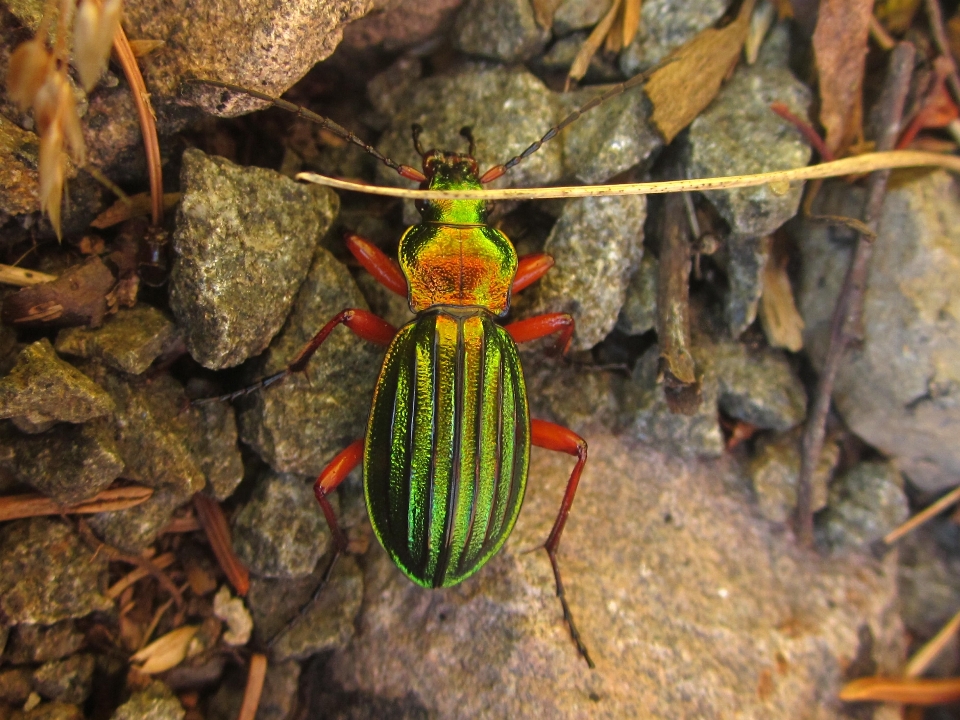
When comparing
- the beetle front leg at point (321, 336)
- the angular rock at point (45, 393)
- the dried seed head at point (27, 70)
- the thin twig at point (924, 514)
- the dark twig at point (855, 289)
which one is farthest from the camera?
the thin twig at point (924, 514)

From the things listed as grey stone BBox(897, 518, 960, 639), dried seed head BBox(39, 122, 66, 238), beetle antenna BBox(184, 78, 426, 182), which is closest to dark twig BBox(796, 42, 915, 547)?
grey stone BBox(897, 518, 960, 639)

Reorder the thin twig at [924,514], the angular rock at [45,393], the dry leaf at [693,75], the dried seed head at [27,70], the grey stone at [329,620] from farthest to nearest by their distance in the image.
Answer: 1. the thin twig at [924,514]
2. the dry leaf at [693,75]
3. the grey stone at [329,620]
4. the angular rock at [45,393]
5. the dried seed head at [27,70]

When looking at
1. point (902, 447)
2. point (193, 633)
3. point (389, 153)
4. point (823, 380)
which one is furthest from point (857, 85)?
point (193, 633)

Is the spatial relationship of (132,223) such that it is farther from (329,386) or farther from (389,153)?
(389,153)

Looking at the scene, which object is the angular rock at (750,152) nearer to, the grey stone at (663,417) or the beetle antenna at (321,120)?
the grey stone at (663,417)

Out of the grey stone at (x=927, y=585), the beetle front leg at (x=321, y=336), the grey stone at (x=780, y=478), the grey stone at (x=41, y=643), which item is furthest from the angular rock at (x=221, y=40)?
the grey stone at (x=927, y=585)

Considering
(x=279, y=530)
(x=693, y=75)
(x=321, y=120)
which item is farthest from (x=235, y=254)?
(x=693, y=75)

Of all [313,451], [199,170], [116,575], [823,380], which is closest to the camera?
[199,170]

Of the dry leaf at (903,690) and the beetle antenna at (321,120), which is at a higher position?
the beetle antenna at (321,120)
